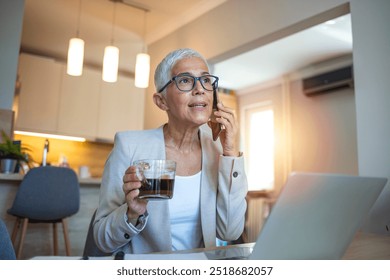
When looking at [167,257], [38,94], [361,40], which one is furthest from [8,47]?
[167,257]

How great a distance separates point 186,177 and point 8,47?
87.0 inches

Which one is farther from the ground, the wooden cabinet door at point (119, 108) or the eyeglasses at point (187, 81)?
the wooden cabinet door at point (119, 108)

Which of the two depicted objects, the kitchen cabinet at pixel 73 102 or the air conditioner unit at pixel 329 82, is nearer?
the kitchen cabinet at pixel 73 102

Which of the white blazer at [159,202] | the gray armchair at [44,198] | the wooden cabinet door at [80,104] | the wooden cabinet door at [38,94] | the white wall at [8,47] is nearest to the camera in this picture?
the white blazer at [159,202]

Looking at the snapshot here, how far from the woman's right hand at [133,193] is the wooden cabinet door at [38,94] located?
10.8 feet

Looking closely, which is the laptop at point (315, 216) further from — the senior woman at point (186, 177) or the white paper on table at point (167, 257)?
the senior woman at point (186, 177)

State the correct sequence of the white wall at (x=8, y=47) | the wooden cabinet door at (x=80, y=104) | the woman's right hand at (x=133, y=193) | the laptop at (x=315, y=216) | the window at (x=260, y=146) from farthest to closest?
the window at (x=260, y=146), the wooden cabinet door at (x=80, y=104), the white wall at (x=8, y=47), the woman's right hand at (x=133, y=193), the laptop at (x=315, y=216)

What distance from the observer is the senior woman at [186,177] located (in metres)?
0.91

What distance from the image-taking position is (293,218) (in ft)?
1.57

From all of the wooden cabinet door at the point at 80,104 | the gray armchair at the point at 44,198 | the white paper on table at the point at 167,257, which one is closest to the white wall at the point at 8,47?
the gray armchair at the point at 44,198

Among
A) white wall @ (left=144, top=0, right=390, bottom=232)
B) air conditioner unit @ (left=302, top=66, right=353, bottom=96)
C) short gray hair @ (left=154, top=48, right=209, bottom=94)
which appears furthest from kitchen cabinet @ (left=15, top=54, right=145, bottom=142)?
short gray hair @ (left=154, top=48, right=209, bottom=94)

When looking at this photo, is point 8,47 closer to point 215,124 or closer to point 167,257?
point 215,124
